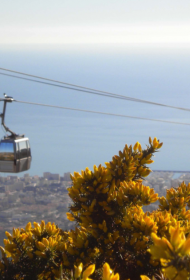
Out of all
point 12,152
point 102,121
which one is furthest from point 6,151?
point 102,121

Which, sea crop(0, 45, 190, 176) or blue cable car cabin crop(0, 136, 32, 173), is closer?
blue cable car cabin crop(0, 136, 32, 173)

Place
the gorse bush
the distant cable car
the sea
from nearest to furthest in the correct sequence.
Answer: the gorse bush
the distant cable car
the sea

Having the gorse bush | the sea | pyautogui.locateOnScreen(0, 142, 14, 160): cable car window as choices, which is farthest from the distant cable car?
the sea

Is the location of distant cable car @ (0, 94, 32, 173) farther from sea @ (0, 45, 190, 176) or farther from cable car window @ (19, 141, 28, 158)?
sea @ (0, 45, 190, 176)

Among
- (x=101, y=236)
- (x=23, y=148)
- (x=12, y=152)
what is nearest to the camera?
(x=101, y=236)

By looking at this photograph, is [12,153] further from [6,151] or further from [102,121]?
[102,121]

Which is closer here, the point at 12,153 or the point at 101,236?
the point at 101,236

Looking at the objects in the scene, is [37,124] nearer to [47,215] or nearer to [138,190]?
[47,215]

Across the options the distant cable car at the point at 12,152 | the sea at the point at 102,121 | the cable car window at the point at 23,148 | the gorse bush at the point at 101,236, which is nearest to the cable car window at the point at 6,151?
the distant cable car at the point at 12,152

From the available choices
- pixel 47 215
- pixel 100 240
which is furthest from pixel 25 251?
pixel 47 215

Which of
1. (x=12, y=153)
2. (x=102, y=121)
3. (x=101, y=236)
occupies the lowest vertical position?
(x=101, y=236)
